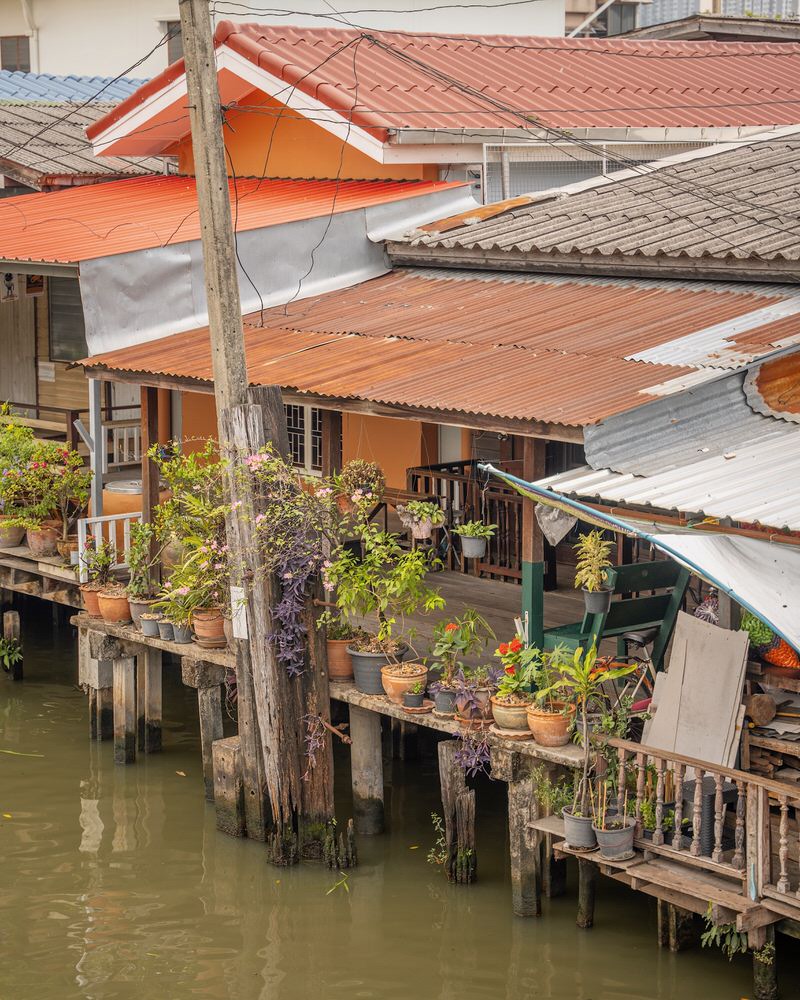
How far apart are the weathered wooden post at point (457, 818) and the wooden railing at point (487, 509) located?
11.4 feet

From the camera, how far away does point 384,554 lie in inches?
504

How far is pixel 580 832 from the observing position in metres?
11.1

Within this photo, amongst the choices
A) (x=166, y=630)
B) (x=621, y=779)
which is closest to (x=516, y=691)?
(x=621, y=779)

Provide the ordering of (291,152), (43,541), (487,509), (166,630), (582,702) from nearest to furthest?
(582,702) → (166,630) → (487,509) → (43,541) → (291,152)

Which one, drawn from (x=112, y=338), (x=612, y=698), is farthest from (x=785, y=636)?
(x=112, y=338)

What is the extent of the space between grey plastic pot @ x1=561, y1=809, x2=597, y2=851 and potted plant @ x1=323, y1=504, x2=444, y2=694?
2224 mm

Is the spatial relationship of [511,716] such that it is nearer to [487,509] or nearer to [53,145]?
[487,509]

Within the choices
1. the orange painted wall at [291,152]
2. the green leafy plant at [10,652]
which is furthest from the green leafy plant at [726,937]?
the orange painted wall at [291,152]

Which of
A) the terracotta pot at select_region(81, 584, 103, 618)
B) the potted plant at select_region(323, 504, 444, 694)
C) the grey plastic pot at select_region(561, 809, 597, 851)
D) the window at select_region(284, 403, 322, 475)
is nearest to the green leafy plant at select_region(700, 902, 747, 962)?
the grey plastic pot at select_region(561, 809, 597, 851)

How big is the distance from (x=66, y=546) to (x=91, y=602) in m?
1.26

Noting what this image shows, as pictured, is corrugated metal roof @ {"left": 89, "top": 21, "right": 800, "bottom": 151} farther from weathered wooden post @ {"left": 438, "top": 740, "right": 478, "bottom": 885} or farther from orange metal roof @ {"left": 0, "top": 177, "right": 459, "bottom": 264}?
weathered wooden post @ {"left": 438, "top": 740, "right": 478, "bottom": 885}

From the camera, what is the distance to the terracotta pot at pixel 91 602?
627 inches

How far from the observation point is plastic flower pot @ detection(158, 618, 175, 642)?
14938mm

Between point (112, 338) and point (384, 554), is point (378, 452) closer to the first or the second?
point (112, 338)
